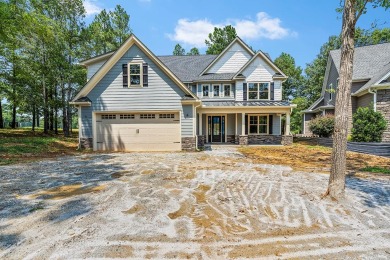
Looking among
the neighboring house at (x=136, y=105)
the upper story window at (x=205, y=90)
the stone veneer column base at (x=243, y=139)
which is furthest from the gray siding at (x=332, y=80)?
the neighboring house at (x=136, y=105)

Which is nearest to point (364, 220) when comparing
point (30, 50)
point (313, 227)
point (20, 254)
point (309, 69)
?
point (313, 227)

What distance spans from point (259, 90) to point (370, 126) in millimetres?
7276

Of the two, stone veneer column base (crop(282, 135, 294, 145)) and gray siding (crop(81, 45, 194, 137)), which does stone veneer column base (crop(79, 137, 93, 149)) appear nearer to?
gray siding (crop(81, 45, 194, 137))

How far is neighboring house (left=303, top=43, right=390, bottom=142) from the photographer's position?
14.6 meters

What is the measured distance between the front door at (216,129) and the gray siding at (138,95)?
595 cm

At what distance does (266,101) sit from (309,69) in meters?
25.0

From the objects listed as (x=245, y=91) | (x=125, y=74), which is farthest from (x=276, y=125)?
(x=125, y=74)

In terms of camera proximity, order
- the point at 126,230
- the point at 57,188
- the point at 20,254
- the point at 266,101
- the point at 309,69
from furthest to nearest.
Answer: the point at 309,69 < the point at 266,101 < the point at 57,188 < the point at 126,230 < the point at 20,254

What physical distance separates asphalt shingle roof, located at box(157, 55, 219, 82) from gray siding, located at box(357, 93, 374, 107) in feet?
41.3

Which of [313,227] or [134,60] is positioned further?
[134,60]

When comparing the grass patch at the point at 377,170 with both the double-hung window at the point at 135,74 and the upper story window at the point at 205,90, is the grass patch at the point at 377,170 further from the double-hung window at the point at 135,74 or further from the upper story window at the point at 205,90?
the upper story window at the point at 205,90

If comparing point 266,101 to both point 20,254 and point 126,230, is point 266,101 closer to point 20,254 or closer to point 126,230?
point 126,230

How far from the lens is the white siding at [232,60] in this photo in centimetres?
1816

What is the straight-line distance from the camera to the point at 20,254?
2.79 m
